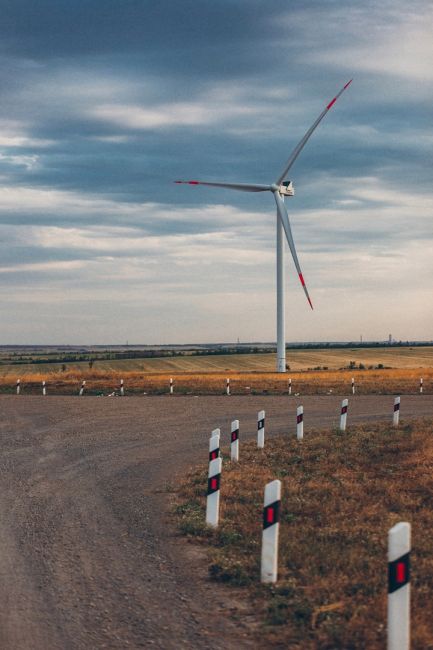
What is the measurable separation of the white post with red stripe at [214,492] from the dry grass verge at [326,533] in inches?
9.4

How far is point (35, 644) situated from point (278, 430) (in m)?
16.9

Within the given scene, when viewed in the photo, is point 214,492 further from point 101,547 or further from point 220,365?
point 220,365

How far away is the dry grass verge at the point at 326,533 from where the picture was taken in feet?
22.2

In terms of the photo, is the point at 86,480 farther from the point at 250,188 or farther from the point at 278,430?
the point at 250,188

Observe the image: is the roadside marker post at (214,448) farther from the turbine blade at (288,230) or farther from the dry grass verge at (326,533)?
the turbine blade at (288,230)

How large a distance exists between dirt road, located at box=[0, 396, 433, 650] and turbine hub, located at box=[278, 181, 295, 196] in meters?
38.1

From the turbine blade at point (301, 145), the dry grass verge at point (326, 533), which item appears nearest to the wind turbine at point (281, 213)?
the turbine blade at point (301, 145)

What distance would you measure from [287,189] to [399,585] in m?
56.3

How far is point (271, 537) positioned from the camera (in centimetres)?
787

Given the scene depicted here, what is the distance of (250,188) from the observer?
5422 centimetres

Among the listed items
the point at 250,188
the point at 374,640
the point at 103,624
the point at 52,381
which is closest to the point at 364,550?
the point at 374,640

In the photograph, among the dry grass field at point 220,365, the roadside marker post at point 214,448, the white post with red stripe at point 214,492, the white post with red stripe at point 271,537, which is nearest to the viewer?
the white post with red stripe at point 271,537

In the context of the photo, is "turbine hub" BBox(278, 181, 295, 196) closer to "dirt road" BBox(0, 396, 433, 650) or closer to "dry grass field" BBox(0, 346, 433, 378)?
"dry grass field" BBox(0, 346, 433, 378)

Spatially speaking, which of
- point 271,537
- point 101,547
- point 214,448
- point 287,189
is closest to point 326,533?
point 271,537
